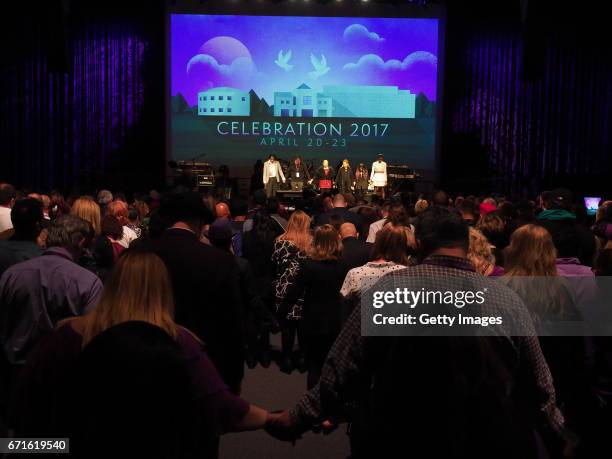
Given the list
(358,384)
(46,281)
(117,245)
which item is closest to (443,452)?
(358,384)

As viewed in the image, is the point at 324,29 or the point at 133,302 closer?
the point at 133,302

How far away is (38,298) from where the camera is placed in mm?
3883

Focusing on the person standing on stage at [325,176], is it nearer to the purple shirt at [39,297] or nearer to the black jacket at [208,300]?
the purple shirt at [39,297]

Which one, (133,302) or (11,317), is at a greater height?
(133,302)

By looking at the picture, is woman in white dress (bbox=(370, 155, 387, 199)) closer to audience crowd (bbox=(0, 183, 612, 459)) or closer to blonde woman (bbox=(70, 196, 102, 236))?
blonde woman (bbox=(70, 196, 102, 236))

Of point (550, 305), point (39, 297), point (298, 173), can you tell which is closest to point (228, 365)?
point (39, 297)

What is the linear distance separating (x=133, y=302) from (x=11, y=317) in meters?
1.77

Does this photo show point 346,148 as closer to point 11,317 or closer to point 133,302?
point 11,317

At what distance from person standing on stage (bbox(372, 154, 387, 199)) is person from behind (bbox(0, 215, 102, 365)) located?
589 inches

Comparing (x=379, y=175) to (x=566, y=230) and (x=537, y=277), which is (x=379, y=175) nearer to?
(x=566, y=230)

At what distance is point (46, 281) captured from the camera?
3.88 metres

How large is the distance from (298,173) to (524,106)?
18.2ft

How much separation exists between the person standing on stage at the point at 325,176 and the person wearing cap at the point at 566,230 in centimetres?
1091

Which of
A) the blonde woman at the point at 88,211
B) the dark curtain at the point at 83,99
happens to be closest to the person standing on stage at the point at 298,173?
the dark curtain at the point at 83,99
